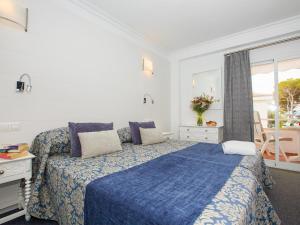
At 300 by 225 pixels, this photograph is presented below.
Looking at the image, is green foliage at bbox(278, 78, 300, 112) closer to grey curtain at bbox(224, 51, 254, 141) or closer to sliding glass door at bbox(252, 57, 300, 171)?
sliding glass door at bbox(252, 57, 300, 171)

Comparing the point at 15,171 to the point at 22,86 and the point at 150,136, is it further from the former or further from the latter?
the point at 150,136

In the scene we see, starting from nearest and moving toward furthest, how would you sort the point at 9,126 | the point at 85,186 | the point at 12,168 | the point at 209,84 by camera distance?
1. the point at 85,186
2. the point at 12,168
3. the point at 9,126
4. the point at 209,84

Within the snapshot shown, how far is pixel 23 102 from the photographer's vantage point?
2.00 m

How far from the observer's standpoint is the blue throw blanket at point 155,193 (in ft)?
2.92

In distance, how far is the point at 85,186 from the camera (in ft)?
4.13

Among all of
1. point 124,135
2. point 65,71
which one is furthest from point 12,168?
point 124,135

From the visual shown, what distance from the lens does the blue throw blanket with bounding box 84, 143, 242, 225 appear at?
0.89m

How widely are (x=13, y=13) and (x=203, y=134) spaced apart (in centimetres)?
359

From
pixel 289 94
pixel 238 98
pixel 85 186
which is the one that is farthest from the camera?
pixel 238 98

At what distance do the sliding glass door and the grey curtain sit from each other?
0.96ft

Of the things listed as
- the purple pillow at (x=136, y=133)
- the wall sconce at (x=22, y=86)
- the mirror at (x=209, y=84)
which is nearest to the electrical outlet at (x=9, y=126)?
the wall sconce at (x=22, y=86)

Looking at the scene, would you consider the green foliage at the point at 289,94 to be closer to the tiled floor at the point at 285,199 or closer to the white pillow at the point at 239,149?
the tiled floor at the point at 285,199

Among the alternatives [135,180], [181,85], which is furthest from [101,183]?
[181,85]

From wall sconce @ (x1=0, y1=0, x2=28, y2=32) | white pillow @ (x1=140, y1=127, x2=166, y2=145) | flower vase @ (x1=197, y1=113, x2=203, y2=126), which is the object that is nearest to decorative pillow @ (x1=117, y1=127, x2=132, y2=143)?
white pillow @ (x1=140, y1=127, x2=166, y2=145)
